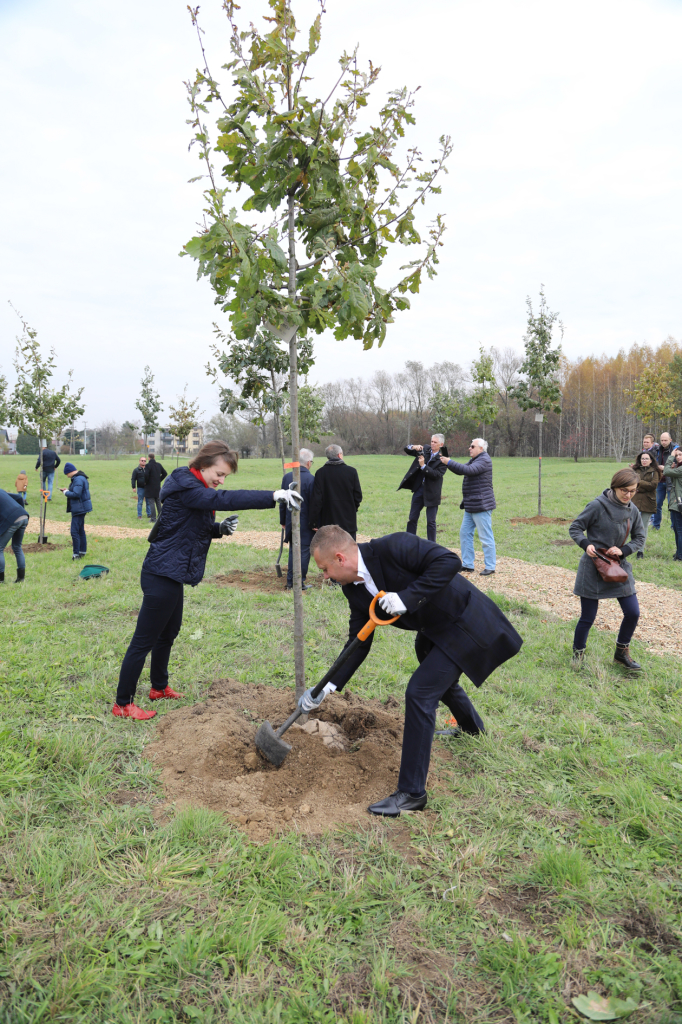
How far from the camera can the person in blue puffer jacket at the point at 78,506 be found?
10.1 meters

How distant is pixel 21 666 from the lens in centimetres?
504

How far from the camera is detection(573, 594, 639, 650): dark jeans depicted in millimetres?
5016

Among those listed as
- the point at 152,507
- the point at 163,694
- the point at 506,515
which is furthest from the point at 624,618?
the point at 152,507

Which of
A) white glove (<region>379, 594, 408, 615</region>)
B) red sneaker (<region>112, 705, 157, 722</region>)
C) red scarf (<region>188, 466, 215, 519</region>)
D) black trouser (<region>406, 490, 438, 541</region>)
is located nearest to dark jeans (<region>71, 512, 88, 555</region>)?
black trouser (<region>406, 490, 438, 541</region>)

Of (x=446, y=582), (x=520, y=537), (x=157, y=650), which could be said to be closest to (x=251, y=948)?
(x=446, y=582)

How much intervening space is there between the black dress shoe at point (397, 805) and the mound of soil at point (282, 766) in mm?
91

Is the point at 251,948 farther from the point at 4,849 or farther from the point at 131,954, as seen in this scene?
the point at 4,849

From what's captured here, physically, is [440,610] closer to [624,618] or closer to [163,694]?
[163,694]

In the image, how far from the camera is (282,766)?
3.55m

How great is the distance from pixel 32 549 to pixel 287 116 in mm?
10600

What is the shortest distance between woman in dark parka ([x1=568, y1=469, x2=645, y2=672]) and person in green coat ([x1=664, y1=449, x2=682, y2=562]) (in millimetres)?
4899

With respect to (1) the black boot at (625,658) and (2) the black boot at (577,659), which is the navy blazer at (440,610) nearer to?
(2) the black boot at (577,659)

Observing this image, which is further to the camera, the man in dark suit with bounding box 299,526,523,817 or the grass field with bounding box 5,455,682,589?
the grass field with bounding box 5,455,682,589

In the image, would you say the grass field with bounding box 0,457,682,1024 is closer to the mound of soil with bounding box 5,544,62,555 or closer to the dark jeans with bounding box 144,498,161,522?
the mound of soil with bounding box 5,544,62,555
